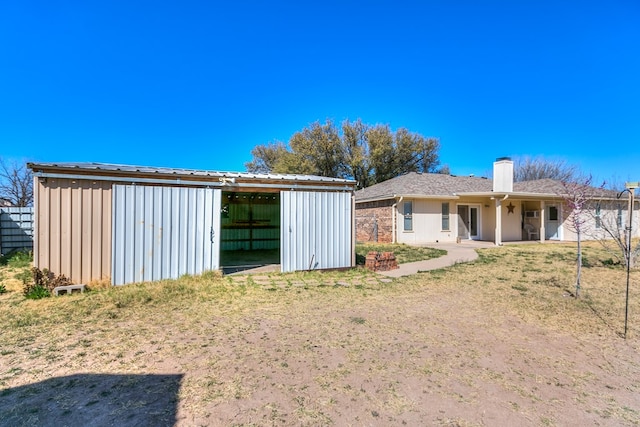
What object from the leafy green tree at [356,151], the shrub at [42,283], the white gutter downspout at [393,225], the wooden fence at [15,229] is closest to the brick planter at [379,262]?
the shrub at [42,283]

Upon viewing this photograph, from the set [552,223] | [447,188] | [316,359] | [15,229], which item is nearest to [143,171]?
[316,359]

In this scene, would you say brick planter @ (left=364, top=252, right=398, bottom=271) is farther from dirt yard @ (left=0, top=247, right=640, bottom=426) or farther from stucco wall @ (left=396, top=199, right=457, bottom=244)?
stucco wall @ (left=396, top=199, right=457, bottom=244)

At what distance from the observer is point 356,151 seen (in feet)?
97.5

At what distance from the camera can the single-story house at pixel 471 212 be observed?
16.6m

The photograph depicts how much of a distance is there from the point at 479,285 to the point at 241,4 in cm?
1110

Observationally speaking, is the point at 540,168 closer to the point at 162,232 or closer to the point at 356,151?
the point at 356,151

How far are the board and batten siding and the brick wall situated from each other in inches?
520

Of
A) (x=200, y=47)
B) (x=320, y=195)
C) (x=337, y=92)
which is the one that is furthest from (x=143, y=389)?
(x=337, y=92)

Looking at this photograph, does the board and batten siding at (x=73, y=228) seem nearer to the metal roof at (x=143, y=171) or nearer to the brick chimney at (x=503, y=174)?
the metal roof at (x=143, y=171)

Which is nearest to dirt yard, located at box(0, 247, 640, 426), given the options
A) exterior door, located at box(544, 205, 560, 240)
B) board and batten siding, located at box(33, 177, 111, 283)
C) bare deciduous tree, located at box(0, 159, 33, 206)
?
board and batten siding, located at box(33, 177, 111, 283)

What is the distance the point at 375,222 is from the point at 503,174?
7015 millimetres

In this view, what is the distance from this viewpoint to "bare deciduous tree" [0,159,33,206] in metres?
22.2

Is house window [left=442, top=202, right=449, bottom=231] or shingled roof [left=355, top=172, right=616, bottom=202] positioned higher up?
shingled roof [left=355, top=172, right=616, bottom=202]

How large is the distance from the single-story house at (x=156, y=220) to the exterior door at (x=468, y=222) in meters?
11.6
